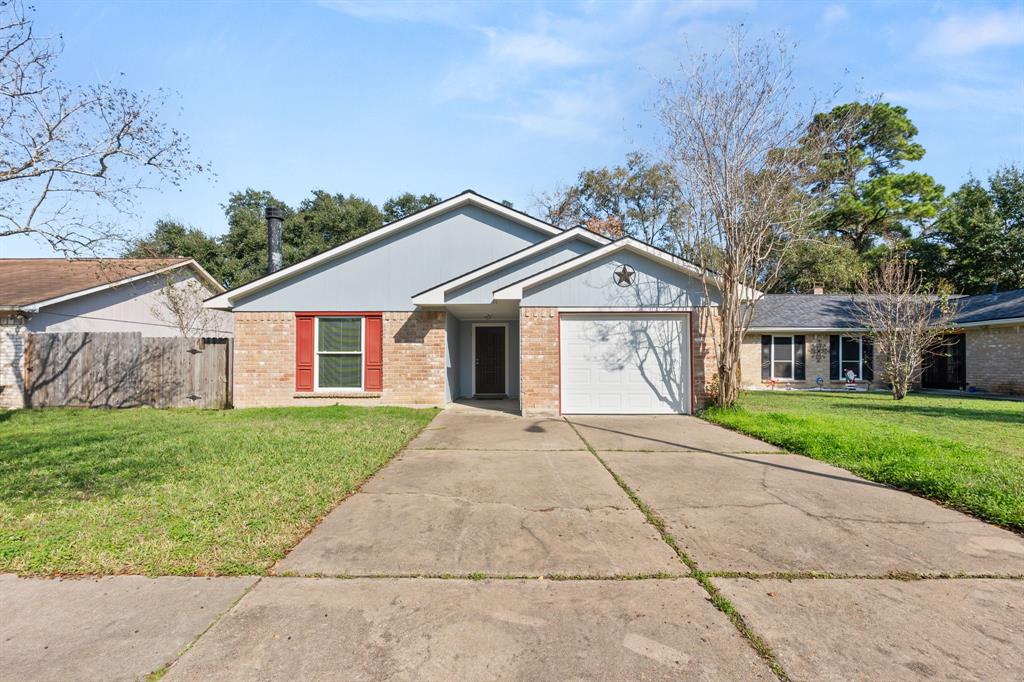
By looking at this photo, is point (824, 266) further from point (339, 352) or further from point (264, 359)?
point (264, 359)

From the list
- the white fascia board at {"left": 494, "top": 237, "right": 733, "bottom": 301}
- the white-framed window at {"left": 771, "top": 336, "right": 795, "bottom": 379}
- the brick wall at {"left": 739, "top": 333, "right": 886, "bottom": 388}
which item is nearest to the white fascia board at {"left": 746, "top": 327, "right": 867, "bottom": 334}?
the brick wall at {"left": 739, "top": 333, "right": 886, "bottom": 388}

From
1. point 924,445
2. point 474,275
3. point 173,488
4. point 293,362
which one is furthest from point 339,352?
point 924,445

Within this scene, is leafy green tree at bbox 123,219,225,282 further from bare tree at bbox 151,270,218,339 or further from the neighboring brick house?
the neighboring brick house

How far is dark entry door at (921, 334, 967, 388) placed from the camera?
1806 cm

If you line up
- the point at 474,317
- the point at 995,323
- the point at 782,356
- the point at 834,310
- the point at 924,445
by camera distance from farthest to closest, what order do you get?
the point at 834,310 < the point at 782,356 < the point at 995,323 < the point at 474,317 < the point at 924,445

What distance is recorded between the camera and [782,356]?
19422 mm

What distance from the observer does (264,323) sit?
1240 cm

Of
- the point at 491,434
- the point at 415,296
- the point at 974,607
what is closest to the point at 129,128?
the point at 415,296

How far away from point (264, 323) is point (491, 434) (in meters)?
7.44

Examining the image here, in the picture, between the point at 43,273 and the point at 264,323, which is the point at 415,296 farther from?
the point at 43,273

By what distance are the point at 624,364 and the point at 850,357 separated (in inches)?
547

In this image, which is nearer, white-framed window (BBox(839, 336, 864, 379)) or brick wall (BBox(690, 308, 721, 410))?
brick wall (BBox(690, 308, 721, 410))

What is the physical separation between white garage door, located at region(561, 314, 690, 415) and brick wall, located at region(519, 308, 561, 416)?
10.8 inches

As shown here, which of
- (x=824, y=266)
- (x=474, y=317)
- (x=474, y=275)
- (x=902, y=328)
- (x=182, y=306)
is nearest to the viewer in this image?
(x=474, y=275)
